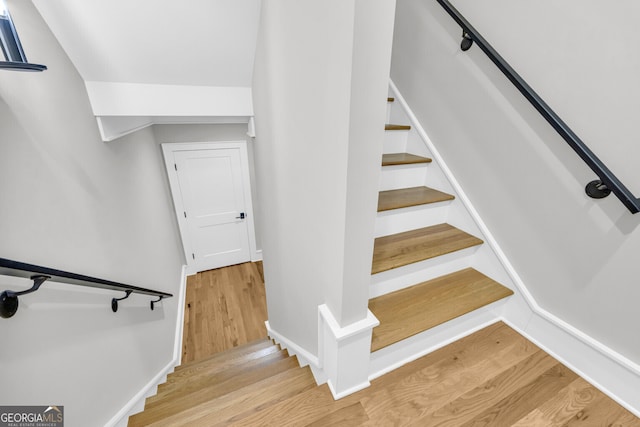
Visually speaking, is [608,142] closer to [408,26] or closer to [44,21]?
[408,26]

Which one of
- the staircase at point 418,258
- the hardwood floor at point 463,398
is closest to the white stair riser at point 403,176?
the staircase at point 418,258

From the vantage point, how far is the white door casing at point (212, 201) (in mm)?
3393

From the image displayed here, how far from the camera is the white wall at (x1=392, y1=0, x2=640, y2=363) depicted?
1.02 m

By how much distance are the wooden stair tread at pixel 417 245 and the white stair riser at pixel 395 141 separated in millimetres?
681

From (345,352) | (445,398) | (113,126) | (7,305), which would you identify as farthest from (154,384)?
(445,398)

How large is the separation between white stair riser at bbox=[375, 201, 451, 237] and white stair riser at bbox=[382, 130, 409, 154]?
0.57 metres

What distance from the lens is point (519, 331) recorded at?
1.41m

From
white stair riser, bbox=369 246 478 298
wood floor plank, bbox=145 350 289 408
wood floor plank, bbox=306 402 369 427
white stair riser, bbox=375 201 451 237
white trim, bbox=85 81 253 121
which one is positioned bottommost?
wood floor plank, bbox=145 350 289 408

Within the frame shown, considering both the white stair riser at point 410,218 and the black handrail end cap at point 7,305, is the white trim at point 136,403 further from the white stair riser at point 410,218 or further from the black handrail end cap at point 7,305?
the white stair riser at point 410,218

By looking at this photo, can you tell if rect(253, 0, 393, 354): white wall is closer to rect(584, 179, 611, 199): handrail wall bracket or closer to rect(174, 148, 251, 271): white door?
rect(584, 179, 611, 199): handrail wall bracket

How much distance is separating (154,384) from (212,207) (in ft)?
7.59

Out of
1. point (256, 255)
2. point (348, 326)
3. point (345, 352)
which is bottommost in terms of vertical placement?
point (256, 255)

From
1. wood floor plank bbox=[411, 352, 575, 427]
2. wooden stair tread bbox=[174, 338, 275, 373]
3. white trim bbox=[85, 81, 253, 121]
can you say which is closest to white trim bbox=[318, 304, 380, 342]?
wood floor plank bbox=[411, 352, 575, 427]

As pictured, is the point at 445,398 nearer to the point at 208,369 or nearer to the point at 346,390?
the point at 346,390
